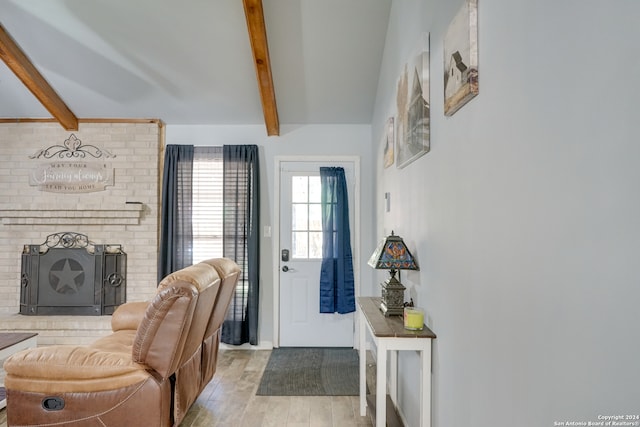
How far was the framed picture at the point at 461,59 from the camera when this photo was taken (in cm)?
126

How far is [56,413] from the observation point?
1.79 metres

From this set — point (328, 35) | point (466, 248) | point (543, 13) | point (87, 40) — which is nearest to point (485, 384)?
point (466, 248)

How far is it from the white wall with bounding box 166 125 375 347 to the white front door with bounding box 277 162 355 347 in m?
0.14

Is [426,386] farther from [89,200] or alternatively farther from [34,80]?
[34,80]

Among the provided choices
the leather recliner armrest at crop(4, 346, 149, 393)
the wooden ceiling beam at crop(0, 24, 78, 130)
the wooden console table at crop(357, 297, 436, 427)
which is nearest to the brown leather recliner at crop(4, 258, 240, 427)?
the leather recliner armrest at crop(4, 346, 149, 393)

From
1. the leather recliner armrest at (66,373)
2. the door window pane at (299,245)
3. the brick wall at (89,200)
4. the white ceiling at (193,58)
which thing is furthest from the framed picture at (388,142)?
the brick wall at (89,200)

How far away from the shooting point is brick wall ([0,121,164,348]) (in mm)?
3777

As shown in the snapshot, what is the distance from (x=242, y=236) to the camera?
374 cm

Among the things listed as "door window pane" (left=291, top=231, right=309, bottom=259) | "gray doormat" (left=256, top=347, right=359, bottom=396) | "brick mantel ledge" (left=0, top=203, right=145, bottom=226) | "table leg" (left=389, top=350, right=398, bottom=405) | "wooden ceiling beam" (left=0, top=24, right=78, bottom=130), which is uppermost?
"wooden ceiling beam" (left=0, top=24, right=78, bottom=130)

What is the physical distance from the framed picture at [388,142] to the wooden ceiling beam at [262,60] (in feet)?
3.61

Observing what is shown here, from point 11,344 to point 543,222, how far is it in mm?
3181

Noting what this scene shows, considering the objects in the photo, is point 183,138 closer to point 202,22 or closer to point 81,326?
point 202,22

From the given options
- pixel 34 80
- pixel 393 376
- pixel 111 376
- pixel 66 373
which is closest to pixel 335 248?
pixel 393 376

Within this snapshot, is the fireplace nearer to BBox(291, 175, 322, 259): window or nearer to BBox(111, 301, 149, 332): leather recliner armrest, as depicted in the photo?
BBox(111, 301, 149, 332): leather recliner armrest
